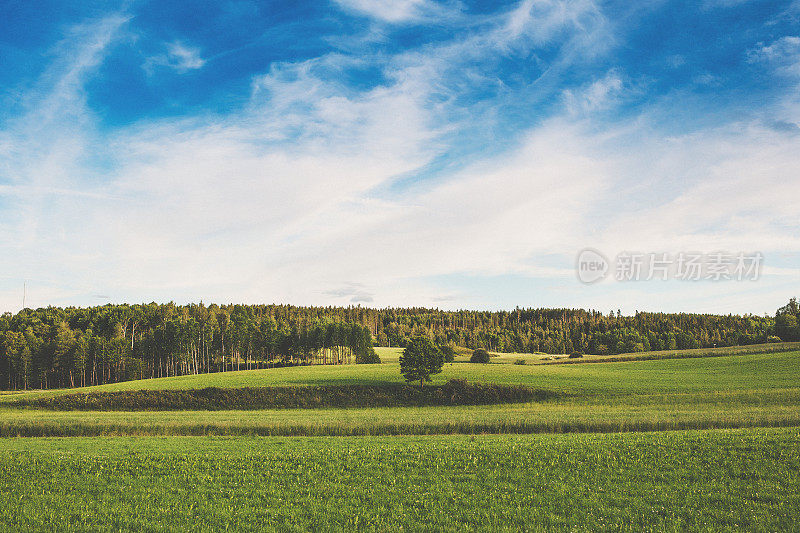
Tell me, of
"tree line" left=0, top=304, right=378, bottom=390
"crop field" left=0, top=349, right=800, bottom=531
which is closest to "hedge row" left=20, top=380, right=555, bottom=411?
"crop field" left=0, top=349, right=800, bottom=531

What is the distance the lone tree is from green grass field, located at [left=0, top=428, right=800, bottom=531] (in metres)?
43.6

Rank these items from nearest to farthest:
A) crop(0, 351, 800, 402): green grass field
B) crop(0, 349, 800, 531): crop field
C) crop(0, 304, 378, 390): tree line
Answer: crop(0, 349, 800, 531): crop field < crop(0, 351, 800, 402): green grass field < crop(0, 304, 378, 390): tree line

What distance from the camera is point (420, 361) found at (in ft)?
220

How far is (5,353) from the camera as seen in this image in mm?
107500

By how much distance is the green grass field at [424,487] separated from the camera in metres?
13.0

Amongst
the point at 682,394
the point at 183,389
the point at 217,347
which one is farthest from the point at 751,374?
the point at 217,347

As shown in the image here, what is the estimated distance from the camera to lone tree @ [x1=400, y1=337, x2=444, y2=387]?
2645 inches

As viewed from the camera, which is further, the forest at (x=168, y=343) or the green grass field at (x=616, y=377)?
the forest at (x=168, y=343)

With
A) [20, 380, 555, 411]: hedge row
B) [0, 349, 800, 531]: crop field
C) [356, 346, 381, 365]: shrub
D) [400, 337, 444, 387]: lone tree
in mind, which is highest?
[0, 349, 800, 531]: crop field

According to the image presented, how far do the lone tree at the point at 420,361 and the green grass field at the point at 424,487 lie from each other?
43.6m

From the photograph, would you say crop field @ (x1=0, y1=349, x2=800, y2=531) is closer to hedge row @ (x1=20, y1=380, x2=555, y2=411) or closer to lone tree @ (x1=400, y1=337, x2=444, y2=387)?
hedge row @ (x1=20, y1=380, x2=555, y2=411)

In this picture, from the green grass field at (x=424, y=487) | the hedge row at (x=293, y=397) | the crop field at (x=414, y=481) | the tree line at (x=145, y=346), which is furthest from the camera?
the tree line at (x=145, y=346)

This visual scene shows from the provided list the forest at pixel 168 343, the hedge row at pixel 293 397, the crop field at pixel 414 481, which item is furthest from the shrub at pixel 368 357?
the crop field at pixel 414 481

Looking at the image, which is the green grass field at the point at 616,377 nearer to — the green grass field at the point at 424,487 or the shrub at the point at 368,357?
the shrub at the point at 368,357
